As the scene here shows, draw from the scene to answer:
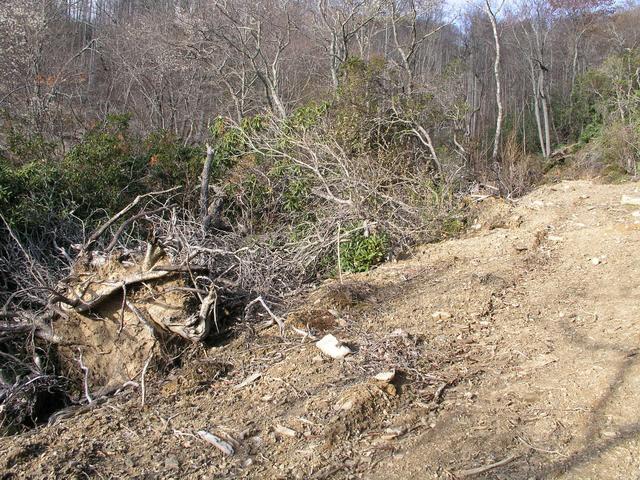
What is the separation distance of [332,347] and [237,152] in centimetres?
509

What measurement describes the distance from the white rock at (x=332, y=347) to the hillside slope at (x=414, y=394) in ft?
0.24

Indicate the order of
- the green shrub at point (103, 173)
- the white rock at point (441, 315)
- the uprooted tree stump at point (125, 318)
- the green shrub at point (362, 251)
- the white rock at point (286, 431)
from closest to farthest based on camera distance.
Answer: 1. the white rock at point (286, 431)
2. the white rock at point (441, 315)
3. the uprooted tree stump at point (125, 318)
4. the green shrub at point (362, 251)
5. the green shrub at point (103, 173)

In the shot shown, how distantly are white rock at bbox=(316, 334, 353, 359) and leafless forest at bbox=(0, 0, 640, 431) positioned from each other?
747 millimetres

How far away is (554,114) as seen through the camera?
61.9 ft

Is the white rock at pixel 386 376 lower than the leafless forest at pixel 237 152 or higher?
lower

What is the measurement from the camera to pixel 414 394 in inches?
125

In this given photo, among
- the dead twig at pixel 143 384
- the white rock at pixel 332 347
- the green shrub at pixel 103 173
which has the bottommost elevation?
the dead twig at pixel 143 384

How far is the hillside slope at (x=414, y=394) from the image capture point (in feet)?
8.68

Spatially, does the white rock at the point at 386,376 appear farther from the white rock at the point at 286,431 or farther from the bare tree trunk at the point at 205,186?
the bare tree trunk at the point at 205,186

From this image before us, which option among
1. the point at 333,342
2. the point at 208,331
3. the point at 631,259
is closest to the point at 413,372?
the point at 333,342

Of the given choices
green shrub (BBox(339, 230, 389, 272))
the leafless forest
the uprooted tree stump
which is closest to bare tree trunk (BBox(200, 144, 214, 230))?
the leafless forest

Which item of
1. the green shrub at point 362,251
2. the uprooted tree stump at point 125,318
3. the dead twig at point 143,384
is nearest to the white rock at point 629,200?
the green shrub at point 362,251

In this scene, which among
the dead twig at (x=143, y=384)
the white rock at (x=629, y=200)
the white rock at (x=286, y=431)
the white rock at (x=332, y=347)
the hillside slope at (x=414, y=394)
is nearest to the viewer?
the hillside slope at (x=414, y=394)

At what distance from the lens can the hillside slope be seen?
265 centimetres
